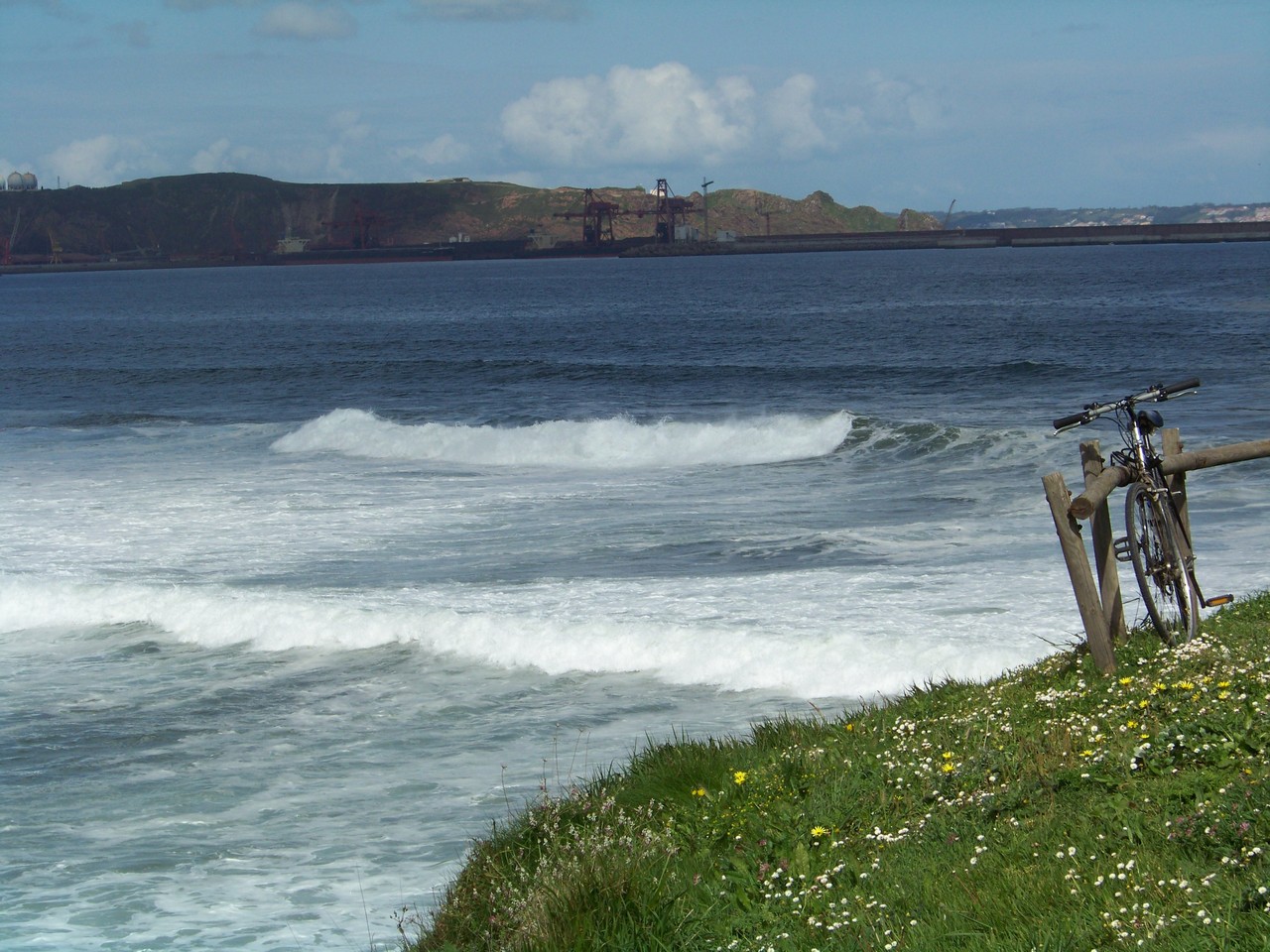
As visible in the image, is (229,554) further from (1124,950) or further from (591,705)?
(1124,950)

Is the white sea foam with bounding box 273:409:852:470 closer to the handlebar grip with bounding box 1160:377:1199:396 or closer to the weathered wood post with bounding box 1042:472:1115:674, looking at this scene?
the handlebar grip with bounding box 1160:377:1199:396

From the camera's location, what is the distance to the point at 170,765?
359 inches

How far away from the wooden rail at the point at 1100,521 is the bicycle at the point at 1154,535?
0.34 feet

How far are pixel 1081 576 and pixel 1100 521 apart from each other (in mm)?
562

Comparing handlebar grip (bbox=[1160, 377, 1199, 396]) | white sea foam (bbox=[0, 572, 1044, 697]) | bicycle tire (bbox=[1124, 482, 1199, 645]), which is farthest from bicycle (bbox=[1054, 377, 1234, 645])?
white sea foam (bbox=[0, 572, 1044, 697])

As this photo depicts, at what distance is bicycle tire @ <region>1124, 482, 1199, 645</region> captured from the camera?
7543 mm

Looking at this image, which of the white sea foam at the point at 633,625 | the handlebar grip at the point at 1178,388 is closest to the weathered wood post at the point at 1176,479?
the handlebar grip at the point at 1178,388

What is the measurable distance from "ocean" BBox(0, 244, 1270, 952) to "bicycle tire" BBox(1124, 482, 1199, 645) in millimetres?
1107

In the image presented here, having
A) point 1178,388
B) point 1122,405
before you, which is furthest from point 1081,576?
point 1178,388

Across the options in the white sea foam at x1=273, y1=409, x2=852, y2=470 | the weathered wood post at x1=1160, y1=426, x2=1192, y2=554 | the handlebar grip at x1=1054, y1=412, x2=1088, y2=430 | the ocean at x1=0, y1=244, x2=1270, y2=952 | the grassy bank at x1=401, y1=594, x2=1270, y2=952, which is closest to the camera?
the grassy bank at x1=401, y1=594, x2=1270, y2=952

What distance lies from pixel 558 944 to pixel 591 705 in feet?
17.9

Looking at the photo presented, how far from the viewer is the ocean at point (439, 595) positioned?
7.88 meters

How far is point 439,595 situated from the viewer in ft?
45.3

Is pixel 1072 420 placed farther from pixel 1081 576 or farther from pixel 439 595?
pixel 439 595
